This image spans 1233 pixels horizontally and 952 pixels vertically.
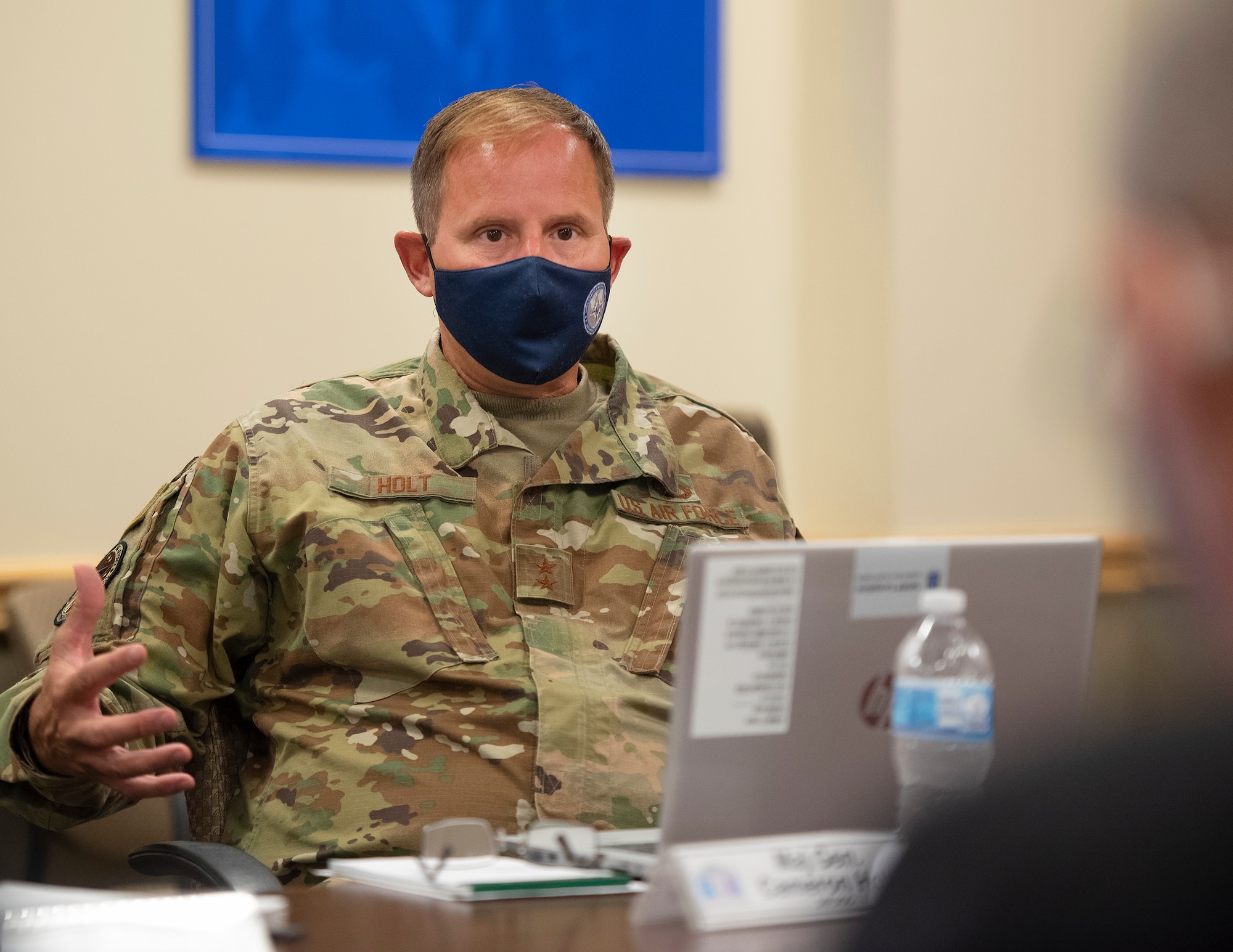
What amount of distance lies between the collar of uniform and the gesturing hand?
49 centimetres

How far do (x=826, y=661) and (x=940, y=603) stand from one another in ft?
0.30

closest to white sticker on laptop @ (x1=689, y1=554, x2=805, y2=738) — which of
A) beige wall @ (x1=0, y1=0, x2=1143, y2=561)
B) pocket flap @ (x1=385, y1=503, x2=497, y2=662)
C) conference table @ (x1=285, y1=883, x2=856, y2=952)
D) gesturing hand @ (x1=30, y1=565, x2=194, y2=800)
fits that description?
conference table @ (x1=285, y1=883, x2=856, y2=952)

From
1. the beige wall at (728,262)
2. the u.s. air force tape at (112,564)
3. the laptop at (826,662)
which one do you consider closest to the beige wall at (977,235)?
the beige wall at (728,262)

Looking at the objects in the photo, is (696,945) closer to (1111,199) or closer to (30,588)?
(1111,199)

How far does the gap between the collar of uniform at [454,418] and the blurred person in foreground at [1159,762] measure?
133cm

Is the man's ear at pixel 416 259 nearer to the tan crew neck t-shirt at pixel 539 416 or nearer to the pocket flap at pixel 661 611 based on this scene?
the tan crew neck t-shirt at pixel 539 416

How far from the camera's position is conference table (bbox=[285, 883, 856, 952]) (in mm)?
811

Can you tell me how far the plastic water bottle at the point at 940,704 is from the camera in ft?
2.82

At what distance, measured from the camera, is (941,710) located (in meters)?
0.85

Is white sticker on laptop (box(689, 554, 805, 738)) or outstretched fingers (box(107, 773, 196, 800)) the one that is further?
outstretched fingers (box(107, 773, 196, 800))

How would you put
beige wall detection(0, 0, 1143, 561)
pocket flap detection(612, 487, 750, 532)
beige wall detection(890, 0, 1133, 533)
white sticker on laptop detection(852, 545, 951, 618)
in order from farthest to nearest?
1. beige wall detection(890, 0, 1133, 533)
2. beige wall detection(0, 0, 1143, 561)
3. pocket flap detection(612, 487, 750, 532)
4. white sticker on laptop detection(852, 545, 951, 618)

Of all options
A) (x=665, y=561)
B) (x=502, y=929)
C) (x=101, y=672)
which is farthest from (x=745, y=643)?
(x=665, y=561)

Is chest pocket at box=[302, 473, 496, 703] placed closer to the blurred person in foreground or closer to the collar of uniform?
the collar of uniform

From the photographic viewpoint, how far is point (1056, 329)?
0.35 metres
